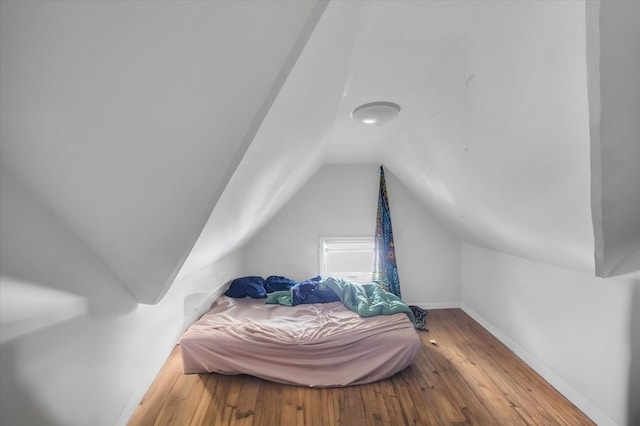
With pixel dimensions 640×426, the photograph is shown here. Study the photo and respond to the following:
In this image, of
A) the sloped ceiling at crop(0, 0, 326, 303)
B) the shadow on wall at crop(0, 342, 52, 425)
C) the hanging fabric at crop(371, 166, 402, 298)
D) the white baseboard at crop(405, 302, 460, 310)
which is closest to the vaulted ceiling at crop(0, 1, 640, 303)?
the sloped ceiling at crop(0, 0, 326, 303)

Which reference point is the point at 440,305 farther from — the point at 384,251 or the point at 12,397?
the point at 12,397

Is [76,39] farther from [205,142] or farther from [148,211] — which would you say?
[148,211]

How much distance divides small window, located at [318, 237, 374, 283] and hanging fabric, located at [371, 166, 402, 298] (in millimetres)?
180

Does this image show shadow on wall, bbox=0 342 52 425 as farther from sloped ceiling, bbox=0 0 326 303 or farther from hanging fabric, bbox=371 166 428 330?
hanging fabric, bbox=371 166 428 330

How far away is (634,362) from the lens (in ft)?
5.10

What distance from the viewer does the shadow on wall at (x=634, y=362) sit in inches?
60.4

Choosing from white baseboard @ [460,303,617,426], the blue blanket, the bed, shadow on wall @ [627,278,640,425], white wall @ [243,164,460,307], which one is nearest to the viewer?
shadow on wall @ [627,278,640,425]

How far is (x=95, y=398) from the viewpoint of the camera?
1.32 m

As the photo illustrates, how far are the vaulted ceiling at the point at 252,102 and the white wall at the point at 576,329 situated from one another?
295 mm

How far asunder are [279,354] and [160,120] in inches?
77.8

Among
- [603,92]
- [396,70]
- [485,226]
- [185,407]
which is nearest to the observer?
[603,92]

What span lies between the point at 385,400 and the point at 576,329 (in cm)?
146

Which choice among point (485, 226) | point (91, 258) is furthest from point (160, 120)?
point (485, 226)

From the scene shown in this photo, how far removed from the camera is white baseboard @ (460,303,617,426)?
1.74 m
